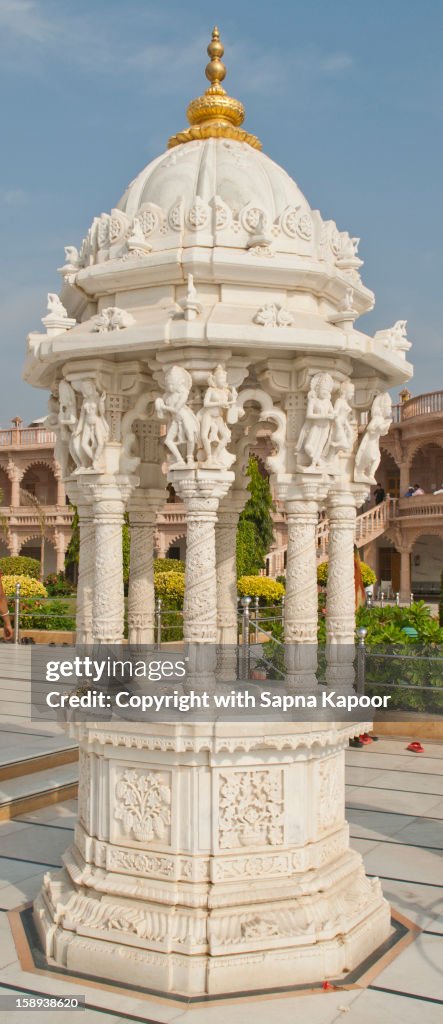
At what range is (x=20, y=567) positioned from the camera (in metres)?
27.4

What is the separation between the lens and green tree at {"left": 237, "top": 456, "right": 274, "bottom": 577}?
19.5 metres

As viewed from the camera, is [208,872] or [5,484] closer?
[208,872]

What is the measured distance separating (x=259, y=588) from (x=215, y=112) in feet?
42.1

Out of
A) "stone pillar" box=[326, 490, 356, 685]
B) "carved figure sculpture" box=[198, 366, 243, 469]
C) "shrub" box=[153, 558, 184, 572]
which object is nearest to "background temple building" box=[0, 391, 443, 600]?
"shrub" box=[153, 558, 184, 572]

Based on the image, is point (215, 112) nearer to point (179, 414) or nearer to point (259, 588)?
point (179, 414)

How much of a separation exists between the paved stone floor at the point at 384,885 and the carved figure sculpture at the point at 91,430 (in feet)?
7.84

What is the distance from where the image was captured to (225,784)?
429cm

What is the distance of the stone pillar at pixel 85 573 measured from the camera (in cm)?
507

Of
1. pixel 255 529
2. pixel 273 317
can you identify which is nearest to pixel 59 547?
pixel 255 529

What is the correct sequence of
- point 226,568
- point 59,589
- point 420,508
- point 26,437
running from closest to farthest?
point 226,568
point 59,589
point 420,508
point 26,437

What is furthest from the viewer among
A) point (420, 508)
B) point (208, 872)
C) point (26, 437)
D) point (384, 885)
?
point (26, 437)

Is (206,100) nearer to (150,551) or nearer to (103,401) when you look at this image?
(103,401)

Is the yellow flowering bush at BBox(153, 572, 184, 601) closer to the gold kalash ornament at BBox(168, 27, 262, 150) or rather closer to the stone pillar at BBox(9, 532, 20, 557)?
the gold kalash ornament at BBox(168, 27, 262, 150)

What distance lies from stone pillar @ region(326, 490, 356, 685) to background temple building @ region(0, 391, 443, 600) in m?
19.0
